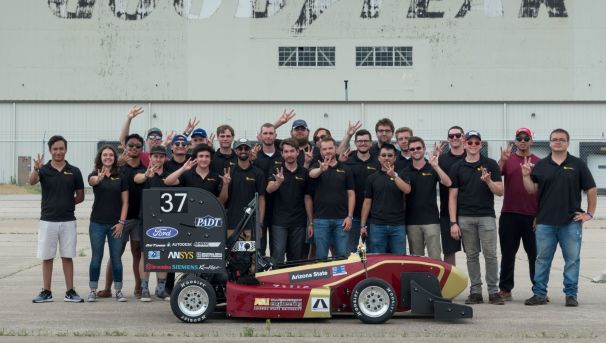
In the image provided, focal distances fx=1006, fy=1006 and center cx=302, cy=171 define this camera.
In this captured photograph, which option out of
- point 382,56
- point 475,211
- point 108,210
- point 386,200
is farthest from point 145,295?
point 382,56

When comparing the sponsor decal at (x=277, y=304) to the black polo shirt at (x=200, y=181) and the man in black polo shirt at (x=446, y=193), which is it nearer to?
the black polo shirt at (x=200, y=181)

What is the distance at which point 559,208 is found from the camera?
439 inches

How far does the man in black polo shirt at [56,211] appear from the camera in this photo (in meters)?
11.3

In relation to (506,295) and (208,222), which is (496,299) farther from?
(208,222)

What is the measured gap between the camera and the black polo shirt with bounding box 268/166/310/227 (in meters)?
11.8

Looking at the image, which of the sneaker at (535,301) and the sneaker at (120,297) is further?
the sneaker at (120,297)

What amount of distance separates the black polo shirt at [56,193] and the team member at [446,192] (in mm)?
4224

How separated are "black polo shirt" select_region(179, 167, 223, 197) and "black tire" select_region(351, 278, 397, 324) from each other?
2.24 metres

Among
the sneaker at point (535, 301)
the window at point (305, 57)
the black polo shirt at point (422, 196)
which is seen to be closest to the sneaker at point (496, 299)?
the sneaker at point (535, 301)

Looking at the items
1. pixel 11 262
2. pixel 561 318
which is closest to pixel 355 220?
pixel 561 318

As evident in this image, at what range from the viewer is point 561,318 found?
1023 cm

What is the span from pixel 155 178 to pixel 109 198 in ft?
1.96

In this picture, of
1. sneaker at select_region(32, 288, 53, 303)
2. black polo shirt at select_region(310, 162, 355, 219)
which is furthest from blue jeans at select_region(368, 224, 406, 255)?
sneaker at select_region(32, 288, 53, 303)

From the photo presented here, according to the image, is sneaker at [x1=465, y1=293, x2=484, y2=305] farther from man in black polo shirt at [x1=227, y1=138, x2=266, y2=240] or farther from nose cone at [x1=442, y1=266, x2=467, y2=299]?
man in black polo shirt at [x1=227, y1=138, x2=266, y2=240]
